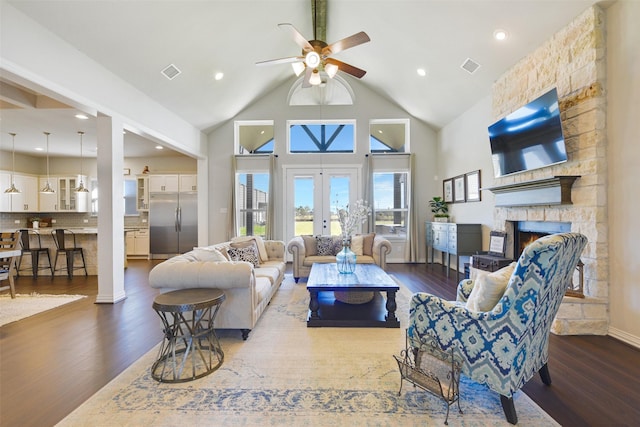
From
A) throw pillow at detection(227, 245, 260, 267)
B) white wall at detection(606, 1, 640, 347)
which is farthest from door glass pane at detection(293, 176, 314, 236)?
white wall at detection(606, 1, 640, 347)

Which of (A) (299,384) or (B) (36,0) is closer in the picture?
(A) (299,384)

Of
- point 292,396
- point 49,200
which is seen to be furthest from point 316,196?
point 49,200

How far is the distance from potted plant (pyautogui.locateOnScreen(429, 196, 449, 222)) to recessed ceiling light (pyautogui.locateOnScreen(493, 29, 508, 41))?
3.22 m

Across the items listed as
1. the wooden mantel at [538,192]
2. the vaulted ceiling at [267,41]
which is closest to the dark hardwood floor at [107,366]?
the wooden mantel at [538,192]

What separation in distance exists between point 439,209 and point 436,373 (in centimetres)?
507

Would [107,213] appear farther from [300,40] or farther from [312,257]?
[300,40]

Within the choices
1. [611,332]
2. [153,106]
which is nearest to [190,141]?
[153,106]

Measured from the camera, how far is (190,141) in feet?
20.3

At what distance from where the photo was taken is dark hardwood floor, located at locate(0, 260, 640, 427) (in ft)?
5.76

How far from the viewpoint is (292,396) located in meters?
1.87

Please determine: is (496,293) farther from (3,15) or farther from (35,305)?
(35,305)

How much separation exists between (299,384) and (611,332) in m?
3.06

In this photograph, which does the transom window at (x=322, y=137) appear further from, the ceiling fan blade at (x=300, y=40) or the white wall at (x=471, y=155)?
the ceiling fan blade at (x=300, y=40)

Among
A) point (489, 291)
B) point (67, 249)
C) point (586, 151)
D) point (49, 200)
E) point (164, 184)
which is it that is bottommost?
point (67, 249)
